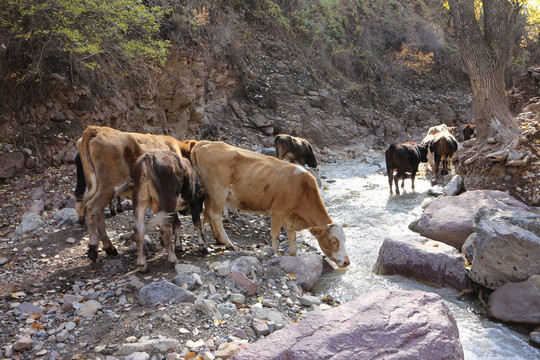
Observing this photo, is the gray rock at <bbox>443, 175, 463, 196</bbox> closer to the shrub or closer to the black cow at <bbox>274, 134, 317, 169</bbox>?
the black cow at <bbox>274, 134, 317, 169</bbox>

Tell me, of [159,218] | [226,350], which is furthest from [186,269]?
[226,350]

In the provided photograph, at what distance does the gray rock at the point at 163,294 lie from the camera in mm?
4625

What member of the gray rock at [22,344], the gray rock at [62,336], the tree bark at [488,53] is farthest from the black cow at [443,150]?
the gray rock at [22,344]

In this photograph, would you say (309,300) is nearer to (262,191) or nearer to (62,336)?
(262,191)

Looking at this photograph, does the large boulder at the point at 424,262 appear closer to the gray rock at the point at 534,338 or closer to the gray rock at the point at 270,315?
the gray rock at the point at 534,338

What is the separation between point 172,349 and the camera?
12.1 ft

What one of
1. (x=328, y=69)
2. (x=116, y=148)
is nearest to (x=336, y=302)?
(x=116, y=148)

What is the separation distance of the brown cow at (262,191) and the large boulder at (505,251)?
2.56m

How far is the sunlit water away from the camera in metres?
4.82

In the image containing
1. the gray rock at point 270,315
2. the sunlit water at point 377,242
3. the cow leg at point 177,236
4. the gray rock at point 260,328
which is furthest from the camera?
the cow leg at point 177,236

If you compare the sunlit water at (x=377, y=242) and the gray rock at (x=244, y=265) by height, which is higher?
the gray rock at (x=244, y=265)

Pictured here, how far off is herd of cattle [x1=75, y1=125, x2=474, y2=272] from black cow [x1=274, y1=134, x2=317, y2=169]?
244 inches

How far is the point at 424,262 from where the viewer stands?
653 centimetres

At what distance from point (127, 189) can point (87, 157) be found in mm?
835
